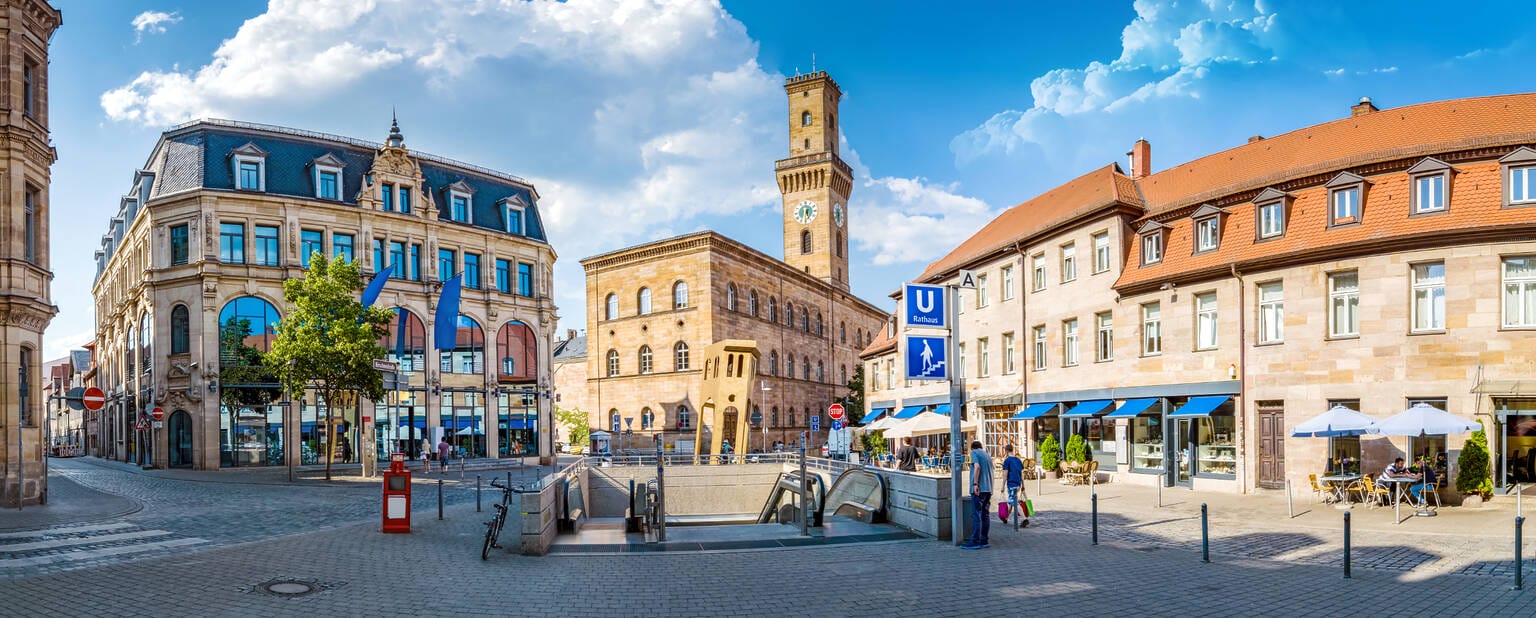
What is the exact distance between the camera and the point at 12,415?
2117 centimetres

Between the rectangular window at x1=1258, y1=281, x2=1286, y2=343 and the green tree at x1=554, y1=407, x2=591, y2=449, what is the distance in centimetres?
4405

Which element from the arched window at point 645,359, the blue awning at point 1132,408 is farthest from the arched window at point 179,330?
the blue awning at point 1132,408

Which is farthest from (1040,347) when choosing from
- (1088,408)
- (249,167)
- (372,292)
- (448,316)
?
(249,167)

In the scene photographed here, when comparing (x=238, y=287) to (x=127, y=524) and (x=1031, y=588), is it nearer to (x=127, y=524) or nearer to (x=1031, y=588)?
(x=127, y=524)

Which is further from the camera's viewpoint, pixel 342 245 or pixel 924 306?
pixel 342 245

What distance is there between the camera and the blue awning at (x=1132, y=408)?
2619 cm

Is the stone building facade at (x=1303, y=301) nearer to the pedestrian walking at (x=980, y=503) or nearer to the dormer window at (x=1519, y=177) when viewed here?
the dormer window at (x=1519, y=177)

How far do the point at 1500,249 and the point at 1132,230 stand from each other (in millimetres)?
9614

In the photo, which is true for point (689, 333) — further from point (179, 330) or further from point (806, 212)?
point (806, 212)

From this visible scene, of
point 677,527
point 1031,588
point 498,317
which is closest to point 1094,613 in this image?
point 1031,588

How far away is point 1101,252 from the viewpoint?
2888cm

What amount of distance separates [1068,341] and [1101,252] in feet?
9.78

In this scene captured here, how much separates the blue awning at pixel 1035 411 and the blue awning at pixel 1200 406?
18.6 feet

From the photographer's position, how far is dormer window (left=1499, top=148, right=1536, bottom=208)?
63.8ft
